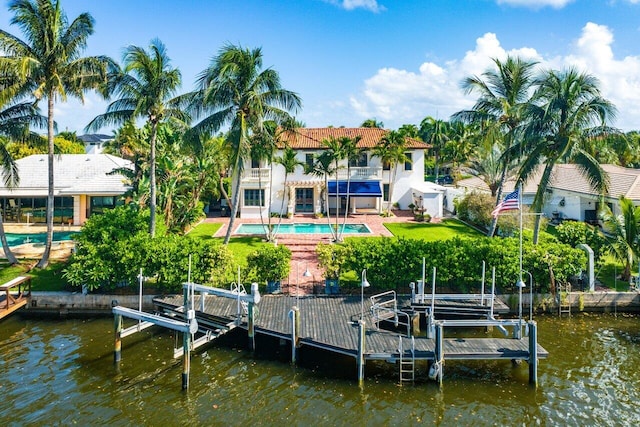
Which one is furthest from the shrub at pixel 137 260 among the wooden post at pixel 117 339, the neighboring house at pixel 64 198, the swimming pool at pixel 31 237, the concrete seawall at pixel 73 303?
the neighboring house at pixel 64 198

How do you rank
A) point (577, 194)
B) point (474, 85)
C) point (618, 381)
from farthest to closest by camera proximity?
point (577, 194), point (474, 85), point (618, 381)

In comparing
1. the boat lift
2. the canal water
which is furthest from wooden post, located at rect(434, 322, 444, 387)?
the boat lift

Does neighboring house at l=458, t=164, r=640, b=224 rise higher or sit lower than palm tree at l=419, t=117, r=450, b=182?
lower

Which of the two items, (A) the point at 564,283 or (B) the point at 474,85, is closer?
(A) the point at 564,283

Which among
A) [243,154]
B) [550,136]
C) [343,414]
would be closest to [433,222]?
[550,136]

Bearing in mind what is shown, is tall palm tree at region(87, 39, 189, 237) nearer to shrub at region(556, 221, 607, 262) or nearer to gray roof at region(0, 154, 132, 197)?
gray roof at region(0, 154, 132, 197)

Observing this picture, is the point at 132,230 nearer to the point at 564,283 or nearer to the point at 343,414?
the point at 343,414

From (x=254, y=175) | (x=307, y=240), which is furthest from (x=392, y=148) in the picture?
(x=254, y=175)
